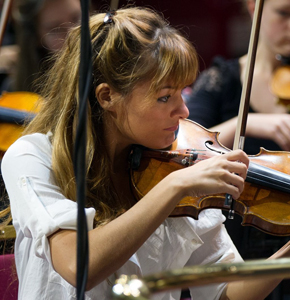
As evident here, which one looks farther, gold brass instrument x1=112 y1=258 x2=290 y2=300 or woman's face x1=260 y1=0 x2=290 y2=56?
woman's face x1=260 y1=0 x2=290 y2=56

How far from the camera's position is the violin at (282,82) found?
67.9 inches

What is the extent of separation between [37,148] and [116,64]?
0.74 ft

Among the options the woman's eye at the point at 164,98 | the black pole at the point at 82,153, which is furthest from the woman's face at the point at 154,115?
the black pole at the point at 82,153

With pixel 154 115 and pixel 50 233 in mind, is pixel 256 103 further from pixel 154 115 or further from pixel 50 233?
pixel 50 233

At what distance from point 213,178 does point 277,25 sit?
41.3 inches

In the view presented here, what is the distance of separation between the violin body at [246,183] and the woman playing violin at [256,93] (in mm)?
500

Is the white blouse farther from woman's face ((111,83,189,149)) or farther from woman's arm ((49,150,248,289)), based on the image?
woman's face ((111,83,189,149))

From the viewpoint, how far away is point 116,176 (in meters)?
1.10

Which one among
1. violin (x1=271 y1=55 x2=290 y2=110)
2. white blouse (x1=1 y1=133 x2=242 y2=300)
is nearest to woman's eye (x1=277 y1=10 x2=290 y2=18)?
violin (x1=271 y1=55 x2=290 y2=110)

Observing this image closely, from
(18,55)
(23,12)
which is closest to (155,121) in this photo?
(18,55)

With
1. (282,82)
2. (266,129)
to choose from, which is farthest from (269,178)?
(282,82)

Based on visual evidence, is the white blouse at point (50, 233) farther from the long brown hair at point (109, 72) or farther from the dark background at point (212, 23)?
the dark background at point (212, 23)

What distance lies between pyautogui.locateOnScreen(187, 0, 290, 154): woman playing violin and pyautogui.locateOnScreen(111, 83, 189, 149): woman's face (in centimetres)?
65

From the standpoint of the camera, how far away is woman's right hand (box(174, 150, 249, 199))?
87cm
